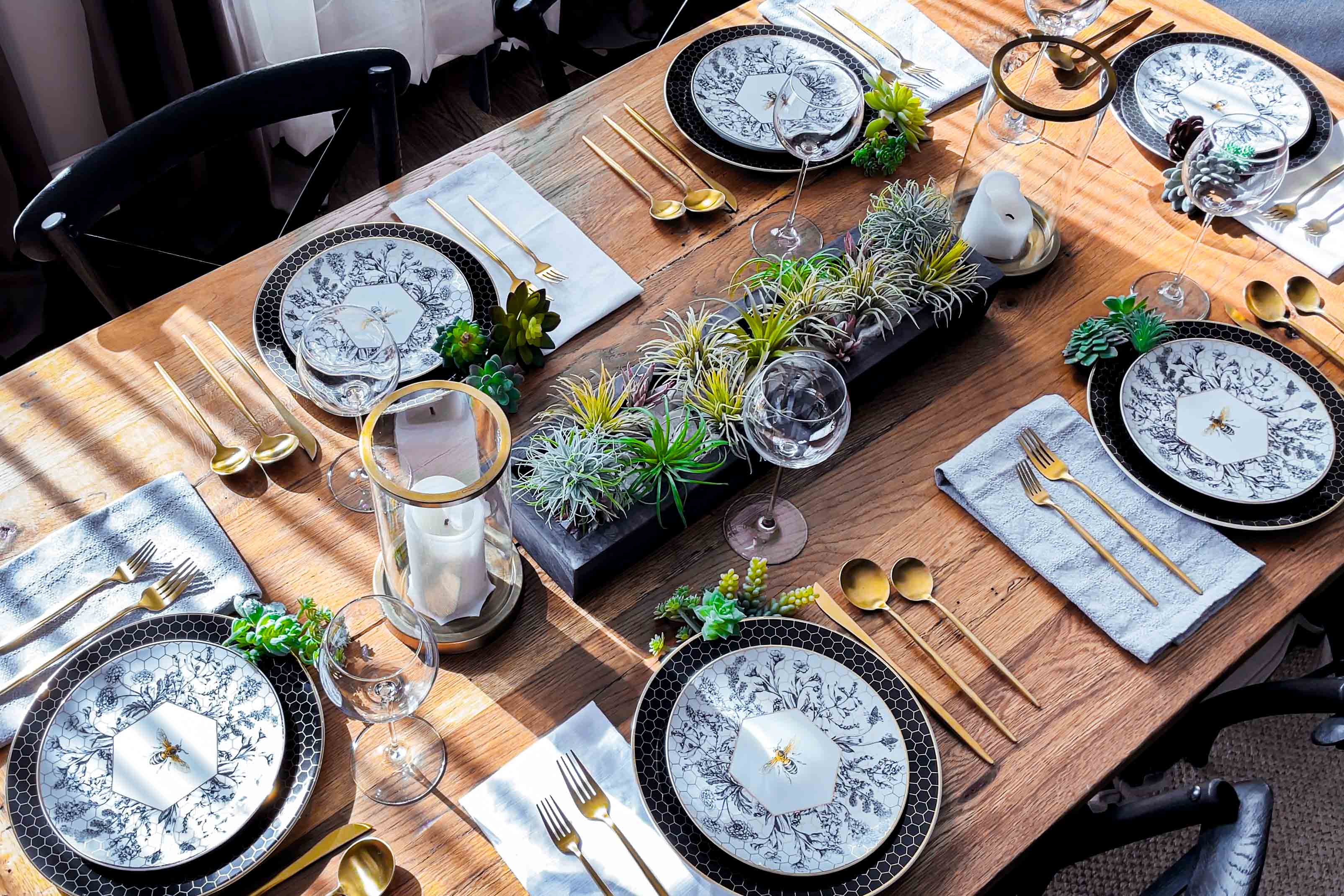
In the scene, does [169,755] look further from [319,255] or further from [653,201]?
[653,201]

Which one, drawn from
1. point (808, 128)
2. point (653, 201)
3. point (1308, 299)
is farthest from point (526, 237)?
point (1308, 299)

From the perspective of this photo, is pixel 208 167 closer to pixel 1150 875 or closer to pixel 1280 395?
pixel 1280 395

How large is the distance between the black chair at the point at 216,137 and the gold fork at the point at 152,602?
479mm

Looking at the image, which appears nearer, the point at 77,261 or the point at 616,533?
the point at 616,533

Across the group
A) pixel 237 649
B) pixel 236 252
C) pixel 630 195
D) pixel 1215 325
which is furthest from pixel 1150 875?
pixel 236 252

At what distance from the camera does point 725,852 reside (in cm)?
105

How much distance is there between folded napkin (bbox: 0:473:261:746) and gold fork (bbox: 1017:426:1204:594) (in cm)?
91

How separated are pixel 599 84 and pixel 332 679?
3.54 ft

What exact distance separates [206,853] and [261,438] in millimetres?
488

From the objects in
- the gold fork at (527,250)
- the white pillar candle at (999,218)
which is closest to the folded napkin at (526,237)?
the gold fork at (527,250)

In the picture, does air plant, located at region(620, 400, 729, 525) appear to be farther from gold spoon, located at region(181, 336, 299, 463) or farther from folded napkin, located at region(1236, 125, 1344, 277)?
folded napkin, located at region(1236, 125, 1344, 277)

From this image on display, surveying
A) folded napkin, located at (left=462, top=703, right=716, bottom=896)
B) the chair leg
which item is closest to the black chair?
the chair leg

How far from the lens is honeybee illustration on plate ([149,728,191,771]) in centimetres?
106

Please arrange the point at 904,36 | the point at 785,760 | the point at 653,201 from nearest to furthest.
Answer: the point at 785,760 → the point at 653,201 → the point at 904,36
